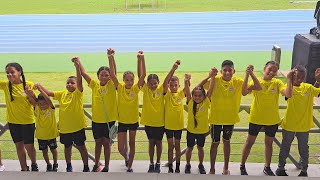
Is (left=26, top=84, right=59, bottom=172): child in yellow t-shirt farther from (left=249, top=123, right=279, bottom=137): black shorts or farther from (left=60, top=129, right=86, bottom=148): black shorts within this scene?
(left=249, top=123, right=279, bottom=137): black shorts

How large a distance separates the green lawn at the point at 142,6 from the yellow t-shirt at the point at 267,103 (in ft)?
67.5

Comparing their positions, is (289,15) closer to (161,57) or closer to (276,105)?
(161,57)

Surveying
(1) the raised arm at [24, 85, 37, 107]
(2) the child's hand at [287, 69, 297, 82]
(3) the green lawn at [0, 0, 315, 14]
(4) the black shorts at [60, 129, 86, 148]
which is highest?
(3) the green lawn at [0, 0, 315, 14]

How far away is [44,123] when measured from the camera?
445cm

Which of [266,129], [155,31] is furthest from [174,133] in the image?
[155,31]

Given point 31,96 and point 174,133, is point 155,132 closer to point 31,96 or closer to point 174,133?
point 174,133

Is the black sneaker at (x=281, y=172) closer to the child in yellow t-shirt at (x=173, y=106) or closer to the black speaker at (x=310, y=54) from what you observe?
the child in yellow t-shirt at (x=173, y=106)

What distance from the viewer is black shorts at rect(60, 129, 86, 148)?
4.47 metres

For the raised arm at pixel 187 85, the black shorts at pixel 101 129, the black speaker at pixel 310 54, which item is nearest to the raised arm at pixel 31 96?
the black shorts at pixel 101 129

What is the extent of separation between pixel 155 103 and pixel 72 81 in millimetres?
979

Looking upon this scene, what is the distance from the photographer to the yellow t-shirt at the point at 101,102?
4492 millimetres

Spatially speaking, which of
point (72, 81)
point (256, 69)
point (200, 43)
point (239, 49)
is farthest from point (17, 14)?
point (72, 81)

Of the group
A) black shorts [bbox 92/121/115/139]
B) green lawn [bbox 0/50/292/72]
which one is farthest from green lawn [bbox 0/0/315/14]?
black shorts [bbox 92/121/115/139]

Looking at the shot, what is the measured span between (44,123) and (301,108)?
2.88 meters
